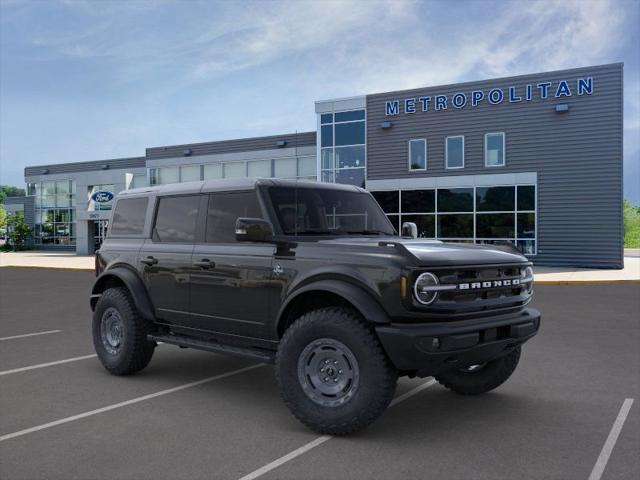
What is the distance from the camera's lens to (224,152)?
116 ft

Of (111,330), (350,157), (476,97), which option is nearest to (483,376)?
(111,330)

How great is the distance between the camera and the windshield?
556cm

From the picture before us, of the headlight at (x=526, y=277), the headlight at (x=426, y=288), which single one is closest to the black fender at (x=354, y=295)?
the headlight at (x=426, y=288)

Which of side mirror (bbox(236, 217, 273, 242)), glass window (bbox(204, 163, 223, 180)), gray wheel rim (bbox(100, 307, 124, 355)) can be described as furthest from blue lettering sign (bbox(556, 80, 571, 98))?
side mirror (bbox(236, 217, 273, 242))

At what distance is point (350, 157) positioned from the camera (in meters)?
29.1

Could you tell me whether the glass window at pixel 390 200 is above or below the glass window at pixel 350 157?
below

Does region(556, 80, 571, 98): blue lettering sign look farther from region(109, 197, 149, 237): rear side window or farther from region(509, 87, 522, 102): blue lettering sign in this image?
region(109, 197, 149, 237): rear side window

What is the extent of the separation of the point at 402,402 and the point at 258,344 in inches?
57.6

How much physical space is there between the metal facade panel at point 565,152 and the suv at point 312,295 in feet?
65.1

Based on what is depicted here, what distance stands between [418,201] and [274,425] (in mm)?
23226

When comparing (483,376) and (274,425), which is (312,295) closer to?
(274,425)

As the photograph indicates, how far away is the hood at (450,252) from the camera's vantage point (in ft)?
14.7

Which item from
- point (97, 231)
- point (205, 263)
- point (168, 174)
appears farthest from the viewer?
point (97, 231)

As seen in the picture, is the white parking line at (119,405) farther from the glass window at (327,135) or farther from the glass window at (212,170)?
the glass window at (212,170)
